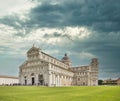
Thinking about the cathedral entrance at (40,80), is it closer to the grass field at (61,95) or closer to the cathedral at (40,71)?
the cathedral at (40,71)

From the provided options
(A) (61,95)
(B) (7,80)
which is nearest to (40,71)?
(B) (7,80)

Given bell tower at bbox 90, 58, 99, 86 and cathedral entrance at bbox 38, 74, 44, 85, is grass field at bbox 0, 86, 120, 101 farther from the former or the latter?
bell tower at bbox 90, 58, 99, 86

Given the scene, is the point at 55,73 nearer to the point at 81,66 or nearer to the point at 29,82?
the point at 29,82

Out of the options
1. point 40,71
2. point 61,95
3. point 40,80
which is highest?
point 40,71

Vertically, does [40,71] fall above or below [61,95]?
above

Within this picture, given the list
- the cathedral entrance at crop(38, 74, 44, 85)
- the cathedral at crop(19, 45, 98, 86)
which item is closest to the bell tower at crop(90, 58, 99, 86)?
the cathedral at crop(19, 45, 98, 86)

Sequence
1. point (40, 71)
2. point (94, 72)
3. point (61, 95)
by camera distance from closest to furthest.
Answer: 1. point (61, 95)
2. point (40, 71)
3. point (94, 72)

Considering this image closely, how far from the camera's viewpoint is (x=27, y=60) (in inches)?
3888

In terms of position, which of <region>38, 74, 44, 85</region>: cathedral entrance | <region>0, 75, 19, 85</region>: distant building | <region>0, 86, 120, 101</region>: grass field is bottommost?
<region>0, 75, 19, 85</region>: distant building

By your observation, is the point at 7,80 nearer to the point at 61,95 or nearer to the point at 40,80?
the point at 40,80

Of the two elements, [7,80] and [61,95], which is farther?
[7,80]

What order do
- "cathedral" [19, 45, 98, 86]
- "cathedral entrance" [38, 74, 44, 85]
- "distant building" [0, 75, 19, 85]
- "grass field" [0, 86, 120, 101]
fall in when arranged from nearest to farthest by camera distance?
"grass field" [0, 86, 120, 101] < "cathedral" [19, 45, 98, 86] < "cathedral entrance" [38, 74, 44, 85] < "distant building" [0, 75, 19, 85]

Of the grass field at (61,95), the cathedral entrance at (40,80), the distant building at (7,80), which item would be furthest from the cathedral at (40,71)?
the grass field at (61,95)

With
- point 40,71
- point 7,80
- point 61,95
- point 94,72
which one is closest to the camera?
point 61,95
